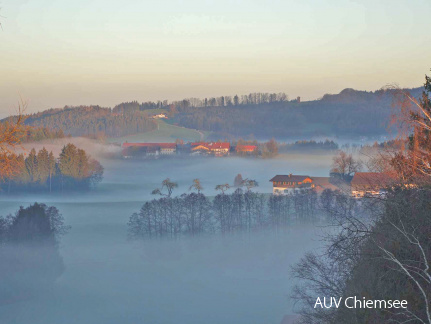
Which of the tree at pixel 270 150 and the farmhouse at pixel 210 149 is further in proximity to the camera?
the farmhouse at pixel 210 149

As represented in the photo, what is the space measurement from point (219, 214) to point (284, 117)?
7892 centimetres

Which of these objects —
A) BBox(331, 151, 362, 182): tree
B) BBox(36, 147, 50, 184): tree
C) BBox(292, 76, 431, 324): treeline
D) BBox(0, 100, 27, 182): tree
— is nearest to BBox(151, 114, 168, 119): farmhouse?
BBox(36, 147, 50, 184): tree

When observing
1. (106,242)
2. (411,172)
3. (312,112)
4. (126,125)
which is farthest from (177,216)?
(312,112)

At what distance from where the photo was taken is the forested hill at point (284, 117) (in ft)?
360

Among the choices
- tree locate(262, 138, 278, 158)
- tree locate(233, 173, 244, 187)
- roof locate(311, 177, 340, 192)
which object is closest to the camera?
roof locate(311, 177, 340, 192)

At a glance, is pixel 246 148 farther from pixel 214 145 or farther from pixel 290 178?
pixel 290 178

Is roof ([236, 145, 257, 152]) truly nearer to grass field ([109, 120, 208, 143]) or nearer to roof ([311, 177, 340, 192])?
grass field ([109, 120, 208, 143])

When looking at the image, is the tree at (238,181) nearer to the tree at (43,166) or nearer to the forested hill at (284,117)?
the tree at (43,166)

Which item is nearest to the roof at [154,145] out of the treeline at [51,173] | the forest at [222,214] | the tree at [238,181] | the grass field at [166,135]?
the grass field at [166,135]

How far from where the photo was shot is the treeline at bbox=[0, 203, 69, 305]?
2864 centimetres

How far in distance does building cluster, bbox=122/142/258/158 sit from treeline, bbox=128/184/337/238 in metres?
42.8

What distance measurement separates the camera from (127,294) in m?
28.0

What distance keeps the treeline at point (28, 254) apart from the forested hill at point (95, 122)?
59.3 meters

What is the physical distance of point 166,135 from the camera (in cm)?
10475
